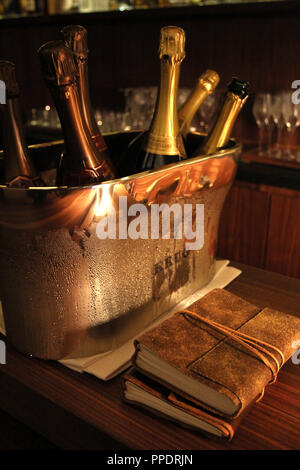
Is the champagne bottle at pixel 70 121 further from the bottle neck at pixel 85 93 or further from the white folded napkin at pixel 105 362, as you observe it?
the white folded napkin at pixel 105 362

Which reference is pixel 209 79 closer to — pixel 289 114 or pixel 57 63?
pixel 57 63

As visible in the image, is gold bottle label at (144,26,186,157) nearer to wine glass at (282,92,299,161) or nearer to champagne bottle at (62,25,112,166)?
champagne bottle at (62,25,112,166)

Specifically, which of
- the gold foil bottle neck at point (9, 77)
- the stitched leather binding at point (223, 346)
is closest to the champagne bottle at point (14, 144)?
the gold foil bottle neck at point (9, 77)

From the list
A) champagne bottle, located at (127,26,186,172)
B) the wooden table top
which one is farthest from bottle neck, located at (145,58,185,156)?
the wooden table top

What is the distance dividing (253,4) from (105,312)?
3.86 feet

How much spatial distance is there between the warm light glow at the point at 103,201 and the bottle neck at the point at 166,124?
0.73 feet

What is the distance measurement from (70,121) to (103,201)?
121mm

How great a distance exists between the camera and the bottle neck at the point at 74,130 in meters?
0.47

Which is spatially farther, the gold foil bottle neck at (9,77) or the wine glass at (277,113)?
the wine glass at (277,113)

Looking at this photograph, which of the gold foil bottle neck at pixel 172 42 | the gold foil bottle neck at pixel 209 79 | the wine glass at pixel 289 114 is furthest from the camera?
the wine glass at pixel 289 114

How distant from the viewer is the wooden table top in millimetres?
431

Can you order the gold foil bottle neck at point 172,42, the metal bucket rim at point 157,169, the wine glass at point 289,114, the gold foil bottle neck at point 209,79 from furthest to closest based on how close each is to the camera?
1. the wine glass at point 289,114
2. the gold foil bottle neck at point 209,79
3. the gold foil bottle neck at point 172,42
4. the metal bucket rim at point 157,169
